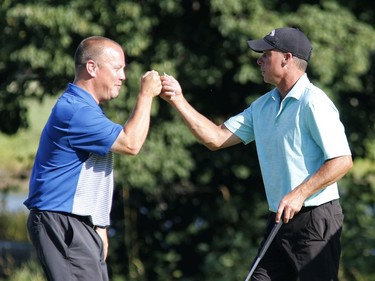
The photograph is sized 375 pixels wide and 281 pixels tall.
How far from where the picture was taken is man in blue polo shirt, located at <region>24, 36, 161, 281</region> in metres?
5.42

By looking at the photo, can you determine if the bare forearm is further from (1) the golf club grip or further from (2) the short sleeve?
(1) the golf club grip

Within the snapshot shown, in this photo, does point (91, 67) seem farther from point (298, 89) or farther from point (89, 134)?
point (298, 89)

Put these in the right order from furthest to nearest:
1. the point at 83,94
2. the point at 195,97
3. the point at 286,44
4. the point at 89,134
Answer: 1. the point at 195,97
2. the point at 286,44
3. the point at 83,94
4. the point at 89,134

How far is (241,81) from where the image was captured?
10609 mm

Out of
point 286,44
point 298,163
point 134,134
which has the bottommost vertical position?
point 298,163

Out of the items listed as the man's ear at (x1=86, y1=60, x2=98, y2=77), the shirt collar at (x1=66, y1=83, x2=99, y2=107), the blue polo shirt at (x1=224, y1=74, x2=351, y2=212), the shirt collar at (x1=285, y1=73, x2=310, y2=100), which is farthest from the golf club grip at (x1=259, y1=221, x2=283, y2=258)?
the man's ear at (x1=86, y1=60, x2=98, y2=77)

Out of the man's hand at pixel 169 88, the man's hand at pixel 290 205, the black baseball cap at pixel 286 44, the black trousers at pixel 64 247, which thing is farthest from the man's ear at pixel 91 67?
the man's hand at pixel 290 205

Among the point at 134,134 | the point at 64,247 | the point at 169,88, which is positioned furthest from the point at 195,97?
the point at 64,247

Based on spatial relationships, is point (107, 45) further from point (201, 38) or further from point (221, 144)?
point (201, 38)

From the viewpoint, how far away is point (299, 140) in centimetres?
569

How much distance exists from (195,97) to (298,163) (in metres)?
5.82

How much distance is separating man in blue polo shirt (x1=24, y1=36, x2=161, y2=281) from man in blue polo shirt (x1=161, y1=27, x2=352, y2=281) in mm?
779

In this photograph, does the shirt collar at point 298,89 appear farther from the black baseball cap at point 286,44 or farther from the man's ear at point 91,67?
the man's ear at point 91,67

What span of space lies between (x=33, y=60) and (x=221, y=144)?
442 cm
